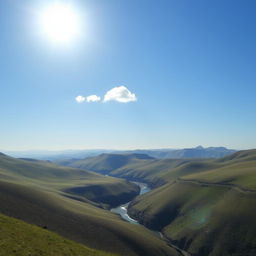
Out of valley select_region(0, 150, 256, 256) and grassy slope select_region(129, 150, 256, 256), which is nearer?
valley select_region(0, 150, 256, 256)

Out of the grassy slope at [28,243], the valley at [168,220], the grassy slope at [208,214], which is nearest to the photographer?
the grassy slope at [28,243]

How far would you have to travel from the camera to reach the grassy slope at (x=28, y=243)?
33688 mm

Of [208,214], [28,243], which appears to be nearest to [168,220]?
[208,214]

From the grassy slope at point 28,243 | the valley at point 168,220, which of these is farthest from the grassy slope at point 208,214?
the grassy slope at point 28,243

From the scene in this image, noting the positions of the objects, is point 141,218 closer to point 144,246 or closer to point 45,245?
point 144,246

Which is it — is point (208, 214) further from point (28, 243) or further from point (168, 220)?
point (28, 243)

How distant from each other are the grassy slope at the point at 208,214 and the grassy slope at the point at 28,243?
85058 mm

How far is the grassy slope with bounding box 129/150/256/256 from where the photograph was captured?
110 metres

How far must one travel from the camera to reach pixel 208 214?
13700cm

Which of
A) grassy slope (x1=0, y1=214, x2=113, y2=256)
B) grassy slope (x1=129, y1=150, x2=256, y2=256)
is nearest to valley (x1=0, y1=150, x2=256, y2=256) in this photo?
grassy slope (x1=129, y1=150, x2=256, y2=256)

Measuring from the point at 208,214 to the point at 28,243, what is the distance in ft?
390

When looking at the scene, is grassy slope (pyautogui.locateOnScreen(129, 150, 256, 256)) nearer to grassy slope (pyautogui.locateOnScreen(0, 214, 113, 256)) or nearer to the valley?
the valley

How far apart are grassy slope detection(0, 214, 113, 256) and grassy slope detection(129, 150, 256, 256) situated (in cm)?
8506

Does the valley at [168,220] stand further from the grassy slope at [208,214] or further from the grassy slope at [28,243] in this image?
the grassy slope at [28,243]
